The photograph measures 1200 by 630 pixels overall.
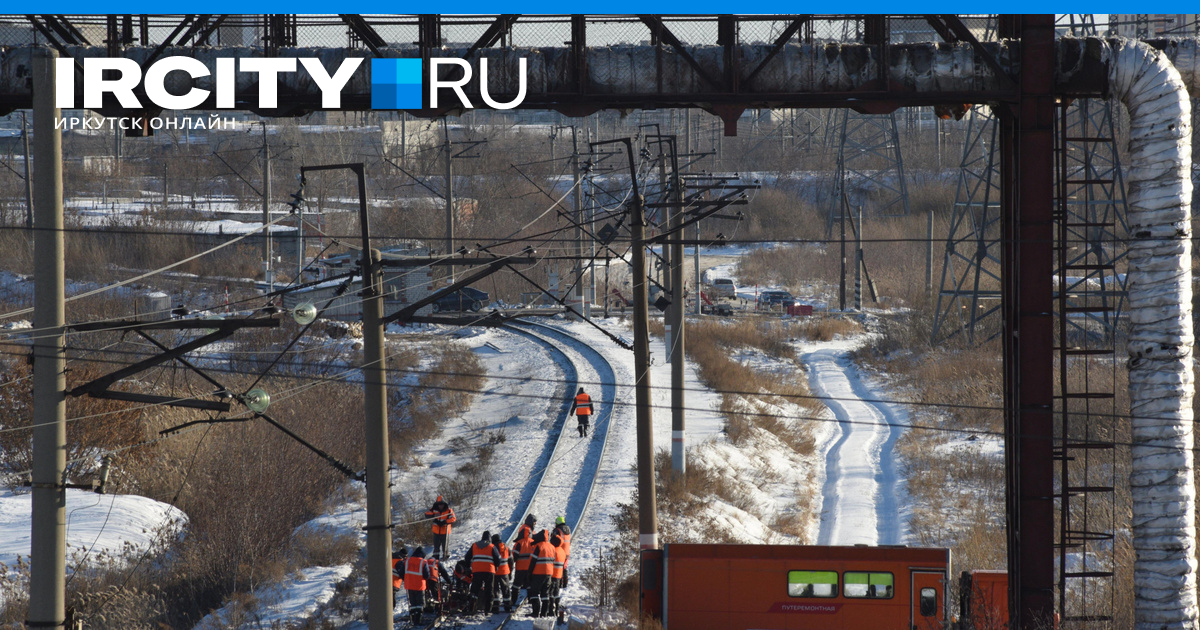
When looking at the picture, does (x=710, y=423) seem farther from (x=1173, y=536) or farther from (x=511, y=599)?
(x=1173, y=536)

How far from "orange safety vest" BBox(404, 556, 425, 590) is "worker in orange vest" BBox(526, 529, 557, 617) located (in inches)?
59.1

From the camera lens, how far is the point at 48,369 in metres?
9.18

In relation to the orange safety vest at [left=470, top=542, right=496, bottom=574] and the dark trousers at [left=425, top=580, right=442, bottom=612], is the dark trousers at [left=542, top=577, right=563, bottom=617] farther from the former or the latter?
the dark trousers at [left=425, top=580, right=442, bottom=612]

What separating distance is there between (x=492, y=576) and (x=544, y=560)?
81 centimetres

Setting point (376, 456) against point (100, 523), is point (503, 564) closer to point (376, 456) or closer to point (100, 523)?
point (376, 456)

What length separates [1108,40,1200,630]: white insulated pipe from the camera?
11.3 m

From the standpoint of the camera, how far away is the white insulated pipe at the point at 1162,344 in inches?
445

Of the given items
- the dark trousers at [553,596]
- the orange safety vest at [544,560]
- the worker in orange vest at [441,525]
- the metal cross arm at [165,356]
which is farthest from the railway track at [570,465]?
the metal cross arm at [165,356]

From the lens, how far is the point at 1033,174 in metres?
11.7

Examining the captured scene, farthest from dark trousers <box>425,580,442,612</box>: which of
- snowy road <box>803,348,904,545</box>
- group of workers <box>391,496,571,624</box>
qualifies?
snowy road <box>803,348,904,545</box>

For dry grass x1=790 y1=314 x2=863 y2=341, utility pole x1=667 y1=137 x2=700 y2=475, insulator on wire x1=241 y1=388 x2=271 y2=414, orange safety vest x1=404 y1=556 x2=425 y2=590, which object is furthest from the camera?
dry grass x1=790 y1=314 x2=863 y2=341

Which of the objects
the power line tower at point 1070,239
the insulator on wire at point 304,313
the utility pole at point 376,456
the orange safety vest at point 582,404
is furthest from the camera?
the orange safety vest at point 582,404

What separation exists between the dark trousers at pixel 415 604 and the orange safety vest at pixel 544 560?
61.3 inches

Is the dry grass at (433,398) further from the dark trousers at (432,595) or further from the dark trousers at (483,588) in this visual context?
the dark trousers at (483,588)
